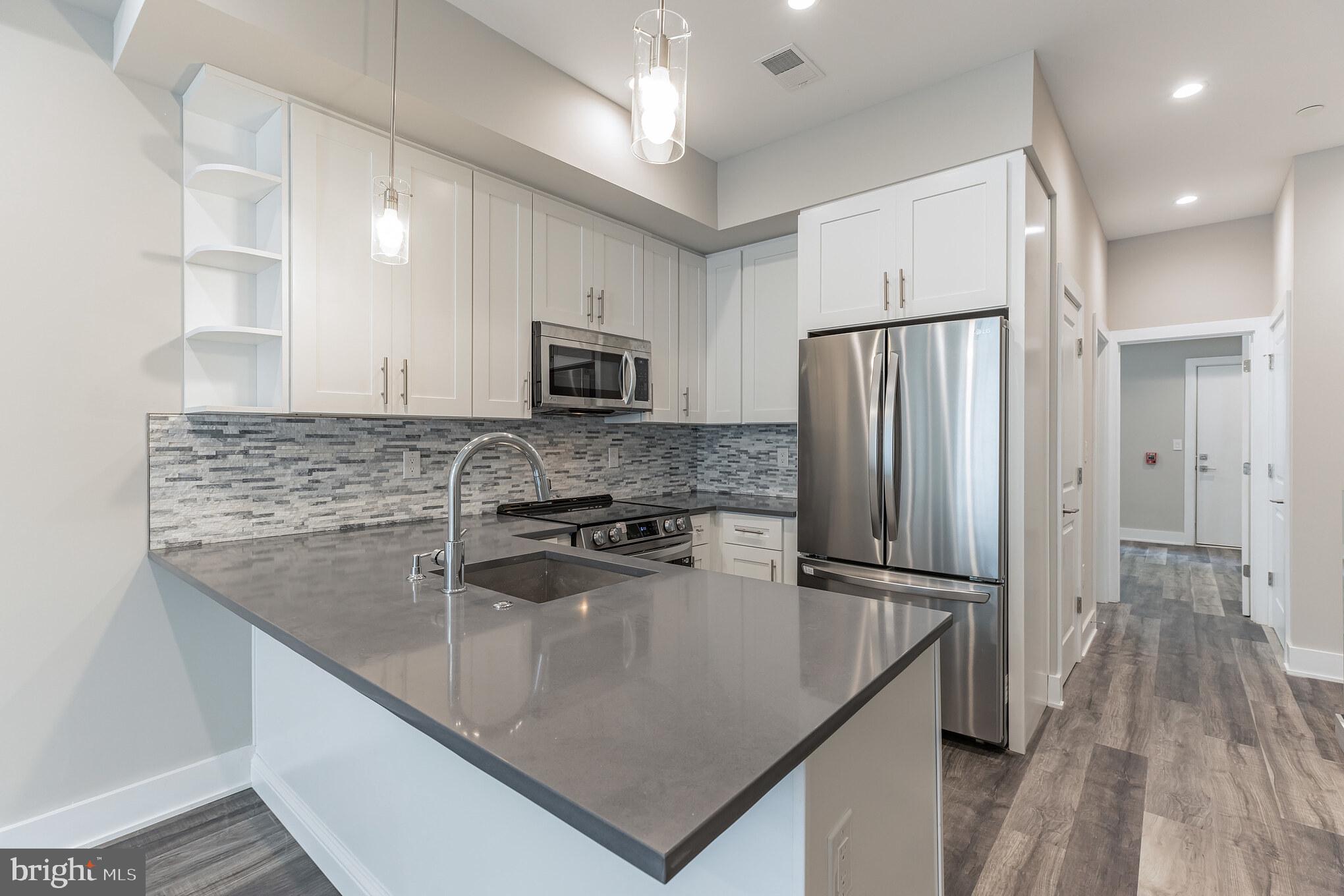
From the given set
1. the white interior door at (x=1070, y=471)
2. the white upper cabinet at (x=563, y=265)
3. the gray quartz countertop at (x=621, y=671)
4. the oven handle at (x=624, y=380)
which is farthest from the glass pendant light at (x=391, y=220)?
the white interior door at (x=1070, y=471)

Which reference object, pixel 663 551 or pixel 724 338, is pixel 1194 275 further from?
pixel 663 551

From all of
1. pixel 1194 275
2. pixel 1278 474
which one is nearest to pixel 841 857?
pixel 1278 474

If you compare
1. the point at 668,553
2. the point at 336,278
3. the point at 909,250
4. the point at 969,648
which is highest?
the point at 909,250

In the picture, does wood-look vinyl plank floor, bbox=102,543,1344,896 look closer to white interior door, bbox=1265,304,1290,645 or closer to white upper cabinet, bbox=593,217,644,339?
white interior door, bbox=1265,304,1290,645

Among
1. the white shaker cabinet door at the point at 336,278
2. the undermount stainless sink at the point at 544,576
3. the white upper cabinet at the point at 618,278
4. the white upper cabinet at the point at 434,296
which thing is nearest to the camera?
the undermount stainless sink at the point at 544,576

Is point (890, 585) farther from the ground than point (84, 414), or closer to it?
closer to it

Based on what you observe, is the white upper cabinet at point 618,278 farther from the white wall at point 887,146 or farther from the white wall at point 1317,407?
the white wall at point 1317,407

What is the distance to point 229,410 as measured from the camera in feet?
→ 6.54

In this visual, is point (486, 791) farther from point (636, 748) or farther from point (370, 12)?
point (370, 12)

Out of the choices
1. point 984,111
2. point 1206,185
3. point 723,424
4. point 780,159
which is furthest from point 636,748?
point 1206,185

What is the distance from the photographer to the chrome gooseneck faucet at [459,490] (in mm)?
1399

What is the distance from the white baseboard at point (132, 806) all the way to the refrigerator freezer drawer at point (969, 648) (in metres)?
2.53

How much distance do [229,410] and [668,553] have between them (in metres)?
1.87

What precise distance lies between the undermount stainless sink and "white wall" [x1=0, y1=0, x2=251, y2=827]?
114cm
